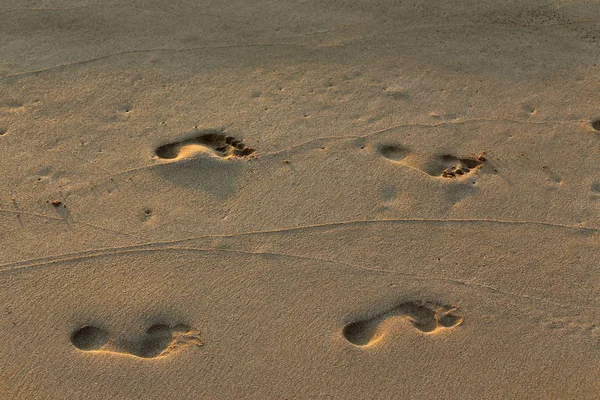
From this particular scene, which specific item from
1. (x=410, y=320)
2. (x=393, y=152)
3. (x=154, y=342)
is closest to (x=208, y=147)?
(x=393, y=152)

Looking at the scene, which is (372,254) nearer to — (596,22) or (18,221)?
(18,221)

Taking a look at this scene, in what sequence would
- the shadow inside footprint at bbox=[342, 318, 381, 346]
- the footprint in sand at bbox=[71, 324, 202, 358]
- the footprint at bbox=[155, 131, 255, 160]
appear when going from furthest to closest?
the footprint at bbox=[155, 131, 255, 160] → the shadow inside footprint at bbox=[342, 318, 381, 346] → the footprint in sand at bbox=[71, 324, 202, 358]

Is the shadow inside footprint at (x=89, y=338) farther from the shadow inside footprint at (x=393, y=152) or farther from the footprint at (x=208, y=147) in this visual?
the shadow inside footprint at (x=393, y=152)

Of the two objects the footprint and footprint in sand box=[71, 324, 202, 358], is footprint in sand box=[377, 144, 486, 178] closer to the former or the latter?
the footprint

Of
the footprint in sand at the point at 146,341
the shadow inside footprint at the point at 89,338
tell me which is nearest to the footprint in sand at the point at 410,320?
the footprint in sand at the point at 146,341

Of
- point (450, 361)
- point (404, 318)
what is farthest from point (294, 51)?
point (450, 361)

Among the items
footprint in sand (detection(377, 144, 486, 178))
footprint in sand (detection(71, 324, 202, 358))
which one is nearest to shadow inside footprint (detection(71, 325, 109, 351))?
footprint in sand (detection(71, 324, 202, 358))
